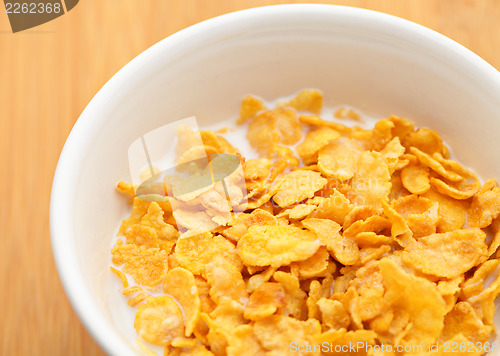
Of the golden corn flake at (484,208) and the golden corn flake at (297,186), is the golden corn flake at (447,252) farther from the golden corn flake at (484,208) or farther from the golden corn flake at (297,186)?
the golden corn flake at (297,186)

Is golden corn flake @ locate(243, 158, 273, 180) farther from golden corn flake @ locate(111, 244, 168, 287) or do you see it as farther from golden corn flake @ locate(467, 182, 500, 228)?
golden corn flake @ locate(467, 182, 500, 228)

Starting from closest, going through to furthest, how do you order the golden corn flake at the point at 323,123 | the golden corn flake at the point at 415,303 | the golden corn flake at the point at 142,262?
the golden corn flake at the point at 415,303
the golden corn flake at the point at 142,262
the golden corn flake at the point at 323,123

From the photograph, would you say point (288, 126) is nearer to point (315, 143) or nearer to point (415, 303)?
point (315, 143)

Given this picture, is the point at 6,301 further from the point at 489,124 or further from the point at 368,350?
the point at 489,124

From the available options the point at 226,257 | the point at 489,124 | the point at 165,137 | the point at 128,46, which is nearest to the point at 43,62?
the point at 128,46

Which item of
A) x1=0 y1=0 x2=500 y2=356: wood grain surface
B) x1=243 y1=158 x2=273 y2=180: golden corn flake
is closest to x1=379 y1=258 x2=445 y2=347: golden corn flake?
x1=243 y1=158 x2=273 y2=180: golden corn flake

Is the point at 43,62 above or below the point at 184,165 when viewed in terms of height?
above

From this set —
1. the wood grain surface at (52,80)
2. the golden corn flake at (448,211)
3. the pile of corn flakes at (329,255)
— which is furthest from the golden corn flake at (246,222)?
the wood grain surface at (52,80)

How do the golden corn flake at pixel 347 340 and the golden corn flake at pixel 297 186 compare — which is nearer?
the golden corn flake at pixel 347 340
